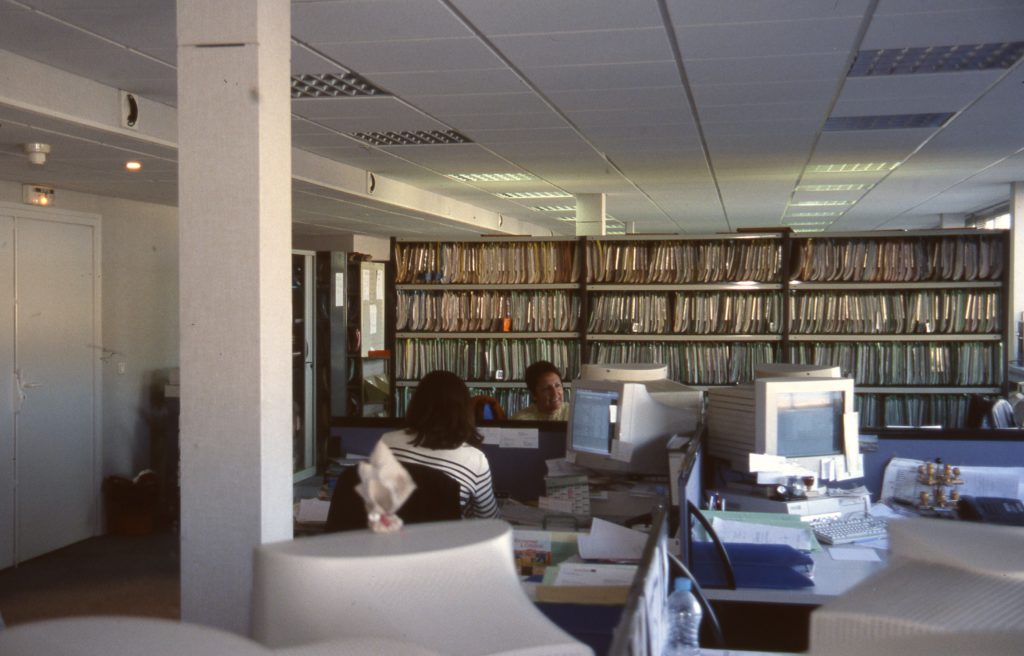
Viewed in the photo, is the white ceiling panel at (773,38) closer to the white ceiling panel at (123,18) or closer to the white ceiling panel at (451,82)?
the white ceiling panel at (451,82)

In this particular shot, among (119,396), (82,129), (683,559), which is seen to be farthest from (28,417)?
(683,559)

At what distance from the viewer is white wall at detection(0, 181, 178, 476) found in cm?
738

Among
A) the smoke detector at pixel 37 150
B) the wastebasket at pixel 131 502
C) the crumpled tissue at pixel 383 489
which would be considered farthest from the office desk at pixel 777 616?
the wastebasket at pixel 131 502

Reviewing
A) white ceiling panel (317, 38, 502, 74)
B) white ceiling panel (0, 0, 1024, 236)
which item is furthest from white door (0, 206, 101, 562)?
white ceiling panel (317, 38, 502, 74)

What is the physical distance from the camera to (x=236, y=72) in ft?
9.29

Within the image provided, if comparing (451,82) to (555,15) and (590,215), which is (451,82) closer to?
(555,15)

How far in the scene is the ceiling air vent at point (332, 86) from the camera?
188 inches

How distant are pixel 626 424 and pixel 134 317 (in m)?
4.99

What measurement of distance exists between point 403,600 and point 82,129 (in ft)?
13.9

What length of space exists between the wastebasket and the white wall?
0.21m

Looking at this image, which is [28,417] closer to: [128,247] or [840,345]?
[128,247]

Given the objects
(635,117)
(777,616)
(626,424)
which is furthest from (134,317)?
(777,616)

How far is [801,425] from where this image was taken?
3.91 metres

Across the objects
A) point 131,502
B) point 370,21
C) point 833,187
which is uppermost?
point 833,187
